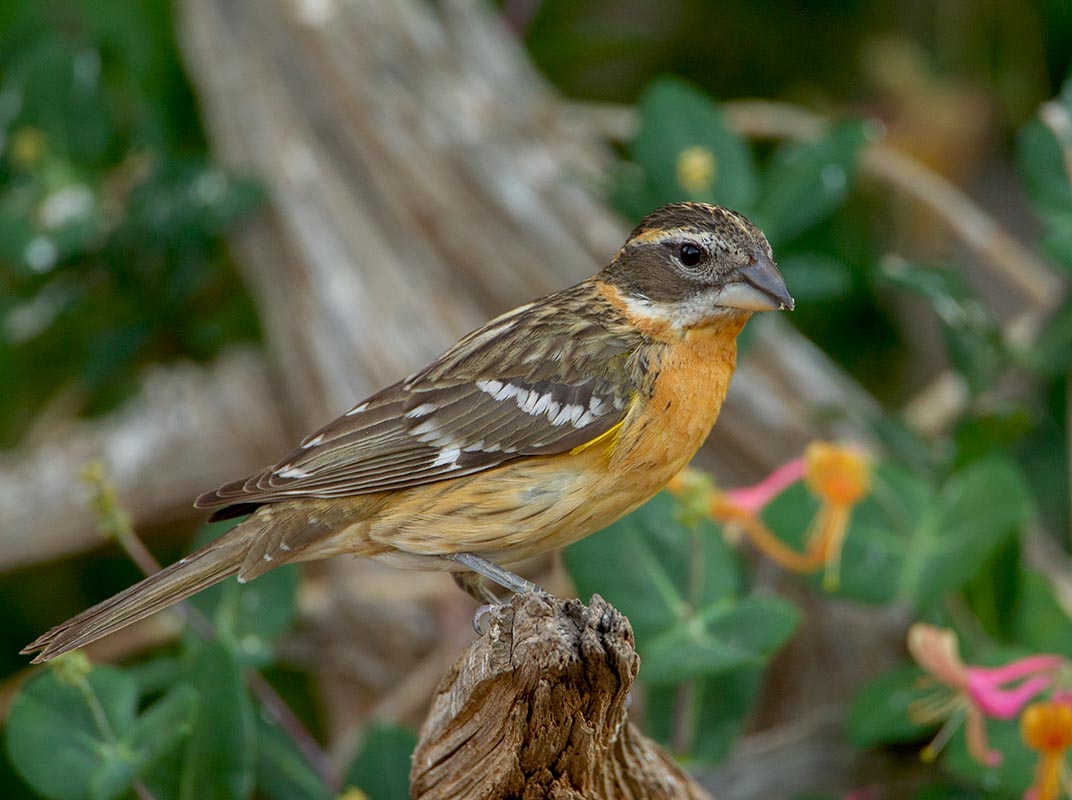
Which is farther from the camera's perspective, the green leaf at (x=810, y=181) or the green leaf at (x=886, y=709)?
the green leaf at (x=810, y=181)

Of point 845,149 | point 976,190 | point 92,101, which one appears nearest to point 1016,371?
point 845,149

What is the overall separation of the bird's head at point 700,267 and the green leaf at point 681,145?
1108 mm

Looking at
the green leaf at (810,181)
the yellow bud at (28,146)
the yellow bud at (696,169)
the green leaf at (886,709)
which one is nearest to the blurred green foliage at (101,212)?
the yellow bud at (28,146)

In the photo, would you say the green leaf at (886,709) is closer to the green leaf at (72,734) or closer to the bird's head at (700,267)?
the bird's head at (700,267)

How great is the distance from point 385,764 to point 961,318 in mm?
2057

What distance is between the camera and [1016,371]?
15.7 ft

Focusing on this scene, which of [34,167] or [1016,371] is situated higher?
[34,167]

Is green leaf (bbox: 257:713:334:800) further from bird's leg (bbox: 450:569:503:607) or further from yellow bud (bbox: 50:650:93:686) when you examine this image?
yellow bud (bbox: 50:650:93:686)

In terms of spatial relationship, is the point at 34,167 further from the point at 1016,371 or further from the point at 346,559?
the point at 1016,371

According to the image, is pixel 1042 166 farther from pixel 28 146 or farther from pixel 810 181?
pixel 28 146

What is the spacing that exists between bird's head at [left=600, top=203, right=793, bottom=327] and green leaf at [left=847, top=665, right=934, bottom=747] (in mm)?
1110

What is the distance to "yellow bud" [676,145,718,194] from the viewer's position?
4004 millimetres

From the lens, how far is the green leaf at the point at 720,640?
10.2ft

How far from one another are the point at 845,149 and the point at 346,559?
211cm
